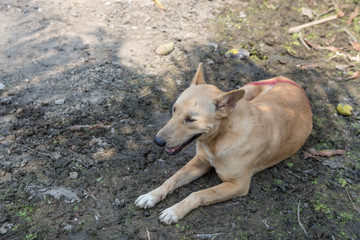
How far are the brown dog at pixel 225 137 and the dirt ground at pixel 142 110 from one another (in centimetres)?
16

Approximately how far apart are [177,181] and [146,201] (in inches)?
18.7

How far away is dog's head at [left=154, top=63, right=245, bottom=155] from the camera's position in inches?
146

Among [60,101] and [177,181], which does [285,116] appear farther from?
[60,101]

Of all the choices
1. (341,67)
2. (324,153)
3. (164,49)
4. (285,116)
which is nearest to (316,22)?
(341,67)

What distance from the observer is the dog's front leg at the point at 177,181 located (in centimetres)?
387

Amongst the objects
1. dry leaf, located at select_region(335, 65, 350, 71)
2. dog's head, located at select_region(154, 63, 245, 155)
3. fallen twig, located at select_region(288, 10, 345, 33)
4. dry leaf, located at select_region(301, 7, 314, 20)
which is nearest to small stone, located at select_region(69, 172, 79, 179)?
dog's head, located at select_region(154, 63, 245, 155)

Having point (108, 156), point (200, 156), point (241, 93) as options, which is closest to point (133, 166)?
point (108, 156)

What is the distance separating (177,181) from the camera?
13.5 feet

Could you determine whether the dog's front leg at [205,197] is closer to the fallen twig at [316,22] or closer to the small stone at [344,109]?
the small stone at [344,109]

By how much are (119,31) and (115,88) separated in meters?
1.90

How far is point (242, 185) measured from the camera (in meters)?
4.02

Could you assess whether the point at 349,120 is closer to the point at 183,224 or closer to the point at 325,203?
the point at 325,203

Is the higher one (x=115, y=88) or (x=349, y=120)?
(x=115, y=88)

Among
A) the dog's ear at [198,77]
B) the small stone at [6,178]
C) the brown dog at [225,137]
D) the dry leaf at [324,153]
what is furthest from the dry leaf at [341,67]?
the small stone at [6,178]
